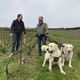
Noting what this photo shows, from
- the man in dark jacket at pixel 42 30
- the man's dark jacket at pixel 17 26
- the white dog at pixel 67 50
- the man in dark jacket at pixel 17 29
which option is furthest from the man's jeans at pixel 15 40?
the white dog at pixel 67 50

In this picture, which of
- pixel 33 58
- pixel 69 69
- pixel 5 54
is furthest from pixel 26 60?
pixel 5 54

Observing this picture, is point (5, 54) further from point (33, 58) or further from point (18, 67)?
point (18, 67)

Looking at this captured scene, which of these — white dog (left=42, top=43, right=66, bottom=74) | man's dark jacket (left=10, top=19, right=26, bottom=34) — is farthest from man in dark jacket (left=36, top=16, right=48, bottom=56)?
white dog (left=42, top=43, right=66, bottom=74)

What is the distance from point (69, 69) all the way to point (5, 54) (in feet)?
19.0

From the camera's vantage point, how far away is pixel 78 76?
19.4 metres

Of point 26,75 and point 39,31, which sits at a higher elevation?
point 39,31

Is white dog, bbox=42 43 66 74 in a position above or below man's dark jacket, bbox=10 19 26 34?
below

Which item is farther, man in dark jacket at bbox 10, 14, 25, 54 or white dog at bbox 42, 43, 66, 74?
man in dark jacket at bbox 10, 14, 25, 54

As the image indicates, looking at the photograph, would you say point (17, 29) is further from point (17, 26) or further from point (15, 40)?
point (15, 40)

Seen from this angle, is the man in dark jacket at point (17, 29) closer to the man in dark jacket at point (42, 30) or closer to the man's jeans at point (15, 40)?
the man's jeans at point (15, 40)

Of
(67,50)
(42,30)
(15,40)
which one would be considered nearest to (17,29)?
(15,40)

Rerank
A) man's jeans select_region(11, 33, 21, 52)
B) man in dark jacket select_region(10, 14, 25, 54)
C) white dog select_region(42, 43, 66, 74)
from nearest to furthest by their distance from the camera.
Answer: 1. white dog select_region(42, 43, 66, 74)
2. man in dark jacket select_region(10, 14, 25, 54)
3. man's jeans select_region(11, 33, 21, 52)

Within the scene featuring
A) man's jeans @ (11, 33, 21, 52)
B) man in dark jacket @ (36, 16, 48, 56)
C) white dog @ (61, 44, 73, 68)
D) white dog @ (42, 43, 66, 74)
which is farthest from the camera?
man's jeans @ (11, 33, 21, 52)

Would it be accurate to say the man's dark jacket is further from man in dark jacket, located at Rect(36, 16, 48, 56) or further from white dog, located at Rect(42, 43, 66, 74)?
white dog, located at Rect(42, 43, 66, 74)
